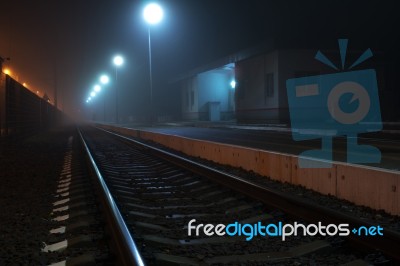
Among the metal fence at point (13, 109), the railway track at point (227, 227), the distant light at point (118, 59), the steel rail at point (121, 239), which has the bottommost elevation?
the railway track at point (227, 227)

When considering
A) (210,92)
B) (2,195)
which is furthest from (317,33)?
(2,195)

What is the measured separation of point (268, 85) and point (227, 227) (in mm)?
33382

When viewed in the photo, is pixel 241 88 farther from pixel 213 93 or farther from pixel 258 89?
pixel 213 93

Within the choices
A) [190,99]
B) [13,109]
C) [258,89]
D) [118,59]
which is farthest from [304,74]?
[190,99]

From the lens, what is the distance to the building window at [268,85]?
37.4 m

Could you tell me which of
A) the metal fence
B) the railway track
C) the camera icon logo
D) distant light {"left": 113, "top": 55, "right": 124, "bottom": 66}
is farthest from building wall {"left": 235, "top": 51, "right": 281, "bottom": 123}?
the railway track

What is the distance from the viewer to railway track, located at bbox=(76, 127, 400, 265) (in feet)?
14.1

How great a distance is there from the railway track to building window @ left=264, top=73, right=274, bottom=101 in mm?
29096

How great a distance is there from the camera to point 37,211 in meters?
7.12

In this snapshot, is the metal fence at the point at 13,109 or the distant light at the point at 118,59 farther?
the distant light at the point at 118,59

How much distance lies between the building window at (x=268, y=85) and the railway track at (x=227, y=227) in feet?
95.5

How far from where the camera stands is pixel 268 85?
38.2 m

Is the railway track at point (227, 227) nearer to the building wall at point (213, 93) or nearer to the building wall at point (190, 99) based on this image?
the building wall at point (213, 93)

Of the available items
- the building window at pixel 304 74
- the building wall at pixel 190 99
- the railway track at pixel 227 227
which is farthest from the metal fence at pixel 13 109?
the building wall at pixel 190 99
